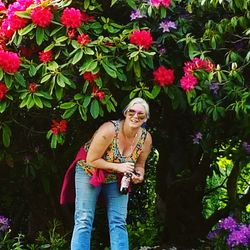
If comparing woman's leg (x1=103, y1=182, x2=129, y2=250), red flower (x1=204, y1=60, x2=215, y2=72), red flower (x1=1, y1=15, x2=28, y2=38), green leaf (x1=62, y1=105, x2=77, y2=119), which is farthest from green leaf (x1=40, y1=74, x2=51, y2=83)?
red flower (x1=204, y1=60, x2=215, y2=72)

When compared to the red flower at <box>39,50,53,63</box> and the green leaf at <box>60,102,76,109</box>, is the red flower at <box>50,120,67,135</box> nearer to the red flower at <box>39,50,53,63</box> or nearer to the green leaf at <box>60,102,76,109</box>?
the green leaf at <box>60,102,76,109</box>

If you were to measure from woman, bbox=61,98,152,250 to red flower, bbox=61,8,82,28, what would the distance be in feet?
1.81

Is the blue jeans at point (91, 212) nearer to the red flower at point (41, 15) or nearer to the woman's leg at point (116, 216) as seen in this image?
the woman's leg at point (116, 216)

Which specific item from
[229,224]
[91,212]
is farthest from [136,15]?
[229,224]

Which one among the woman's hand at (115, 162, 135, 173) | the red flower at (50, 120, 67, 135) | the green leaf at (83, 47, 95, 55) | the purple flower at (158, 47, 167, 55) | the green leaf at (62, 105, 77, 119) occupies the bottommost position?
the woman's hand at (115, 162, 135, 173)

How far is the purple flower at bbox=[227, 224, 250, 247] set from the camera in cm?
455

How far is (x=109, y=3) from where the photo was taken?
4.15 meters

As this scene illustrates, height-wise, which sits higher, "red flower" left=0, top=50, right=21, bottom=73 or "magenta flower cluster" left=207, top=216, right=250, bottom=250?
"red flower" left=0, top=50, right=21, bottom=73

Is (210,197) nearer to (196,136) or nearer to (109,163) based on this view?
(196,136)

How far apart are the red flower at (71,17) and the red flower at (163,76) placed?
55 centimetres

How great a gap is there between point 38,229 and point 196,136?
1.66 meters

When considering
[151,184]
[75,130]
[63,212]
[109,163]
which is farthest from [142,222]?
[109,163]

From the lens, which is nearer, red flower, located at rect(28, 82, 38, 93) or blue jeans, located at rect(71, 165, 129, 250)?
red flower, located at rect(28, 82, 38, 93)

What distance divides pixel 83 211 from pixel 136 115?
26.0 inches
